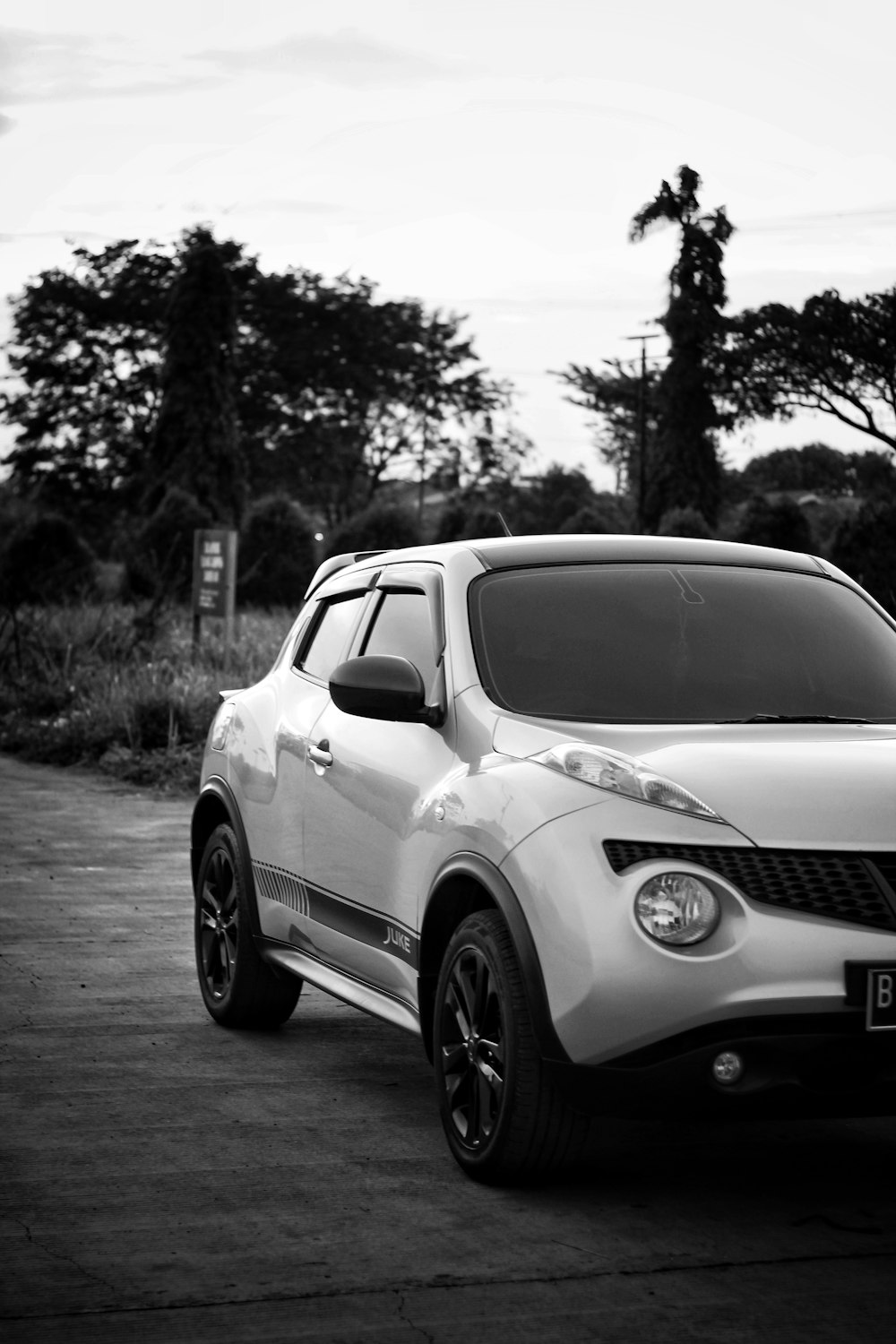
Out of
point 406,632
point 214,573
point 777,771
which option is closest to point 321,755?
point 406,632

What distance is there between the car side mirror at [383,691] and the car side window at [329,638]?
1.11 metres

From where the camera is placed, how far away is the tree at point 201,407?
49.3 meters

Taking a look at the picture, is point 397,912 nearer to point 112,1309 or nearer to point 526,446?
point 112,1309

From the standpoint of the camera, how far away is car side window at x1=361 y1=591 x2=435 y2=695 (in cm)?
587

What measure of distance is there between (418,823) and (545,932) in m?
0.86

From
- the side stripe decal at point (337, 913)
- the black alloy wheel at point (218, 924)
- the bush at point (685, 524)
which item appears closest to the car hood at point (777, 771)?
the side stripe decal at point (337, 913)

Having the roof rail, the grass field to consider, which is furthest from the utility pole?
the roof rail

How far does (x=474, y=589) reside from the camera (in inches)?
230

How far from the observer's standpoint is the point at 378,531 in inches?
1729

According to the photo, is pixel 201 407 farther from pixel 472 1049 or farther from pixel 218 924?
pixel 472 1049

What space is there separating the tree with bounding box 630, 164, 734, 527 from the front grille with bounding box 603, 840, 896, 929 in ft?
177

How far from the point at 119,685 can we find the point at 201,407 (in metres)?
31.3

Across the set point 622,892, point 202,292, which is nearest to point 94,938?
point 622,892

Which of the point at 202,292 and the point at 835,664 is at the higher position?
the point at 202,292
